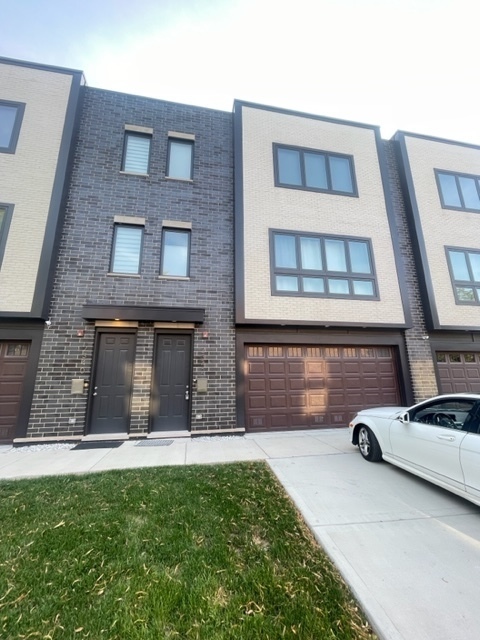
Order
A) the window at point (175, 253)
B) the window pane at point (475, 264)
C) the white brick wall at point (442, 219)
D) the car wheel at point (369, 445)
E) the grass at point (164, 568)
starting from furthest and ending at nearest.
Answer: the window pane at point (475, 264) < the white brick wall at point (442, 219) < the window at point (175, 253) < the car wheel at point (369, 445) < the grass at point (164, 568)

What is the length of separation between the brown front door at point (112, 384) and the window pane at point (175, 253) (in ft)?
7.40

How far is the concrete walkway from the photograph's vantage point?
2094mm

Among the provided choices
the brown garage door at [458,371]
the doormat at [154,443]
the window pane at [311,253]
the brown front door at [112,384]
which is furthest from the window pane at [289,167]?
the doormat at [154,443]

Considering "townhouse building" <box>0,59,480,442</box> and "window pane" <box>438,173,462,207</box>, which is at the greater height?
"window pane" <box>438,173,462,207</box>

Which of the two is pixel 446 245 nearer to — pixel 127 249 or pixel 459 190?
pixel 459 190

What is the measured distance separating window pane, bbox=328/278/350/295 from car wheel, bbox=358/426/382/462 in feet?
15.0

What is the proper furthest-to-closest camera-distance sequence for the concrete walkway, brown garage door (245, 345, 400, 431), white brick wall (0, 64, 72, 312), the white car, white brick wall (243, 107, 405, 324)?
white brick wall (243, 107, 405, 324) → brown garage door (245, 345, 400, 431) → white brick wall (0, 64, 72, 312) → the white car → the concrete walkway

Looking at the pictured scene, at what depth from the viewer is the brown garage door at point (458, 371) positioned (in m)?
9.00

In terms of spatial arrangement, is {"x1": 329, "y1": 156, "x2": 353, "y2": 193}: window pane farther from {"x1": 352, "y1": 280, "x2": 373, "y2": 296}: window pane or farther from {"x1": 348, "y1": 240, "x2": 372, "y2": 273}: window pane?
{"x1": 352, "y1": 280, "x2": 373, "y2": 296}: window pane

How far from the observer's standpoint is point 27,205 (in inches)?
Result: 296

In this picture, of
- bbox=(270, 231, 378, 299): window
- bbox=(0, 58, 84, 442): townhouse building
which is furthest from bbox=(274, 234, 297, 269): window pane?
bbox=(0, 58, 84, 442): townhouse building

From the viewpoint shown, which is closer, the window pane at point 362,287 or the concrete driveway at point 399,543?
the concrete driveway at point 399,543

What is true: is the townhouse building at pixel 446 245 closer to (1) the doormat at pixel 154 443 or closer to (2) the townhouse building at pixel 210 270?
(2) the townhouse building at pixel 210 270

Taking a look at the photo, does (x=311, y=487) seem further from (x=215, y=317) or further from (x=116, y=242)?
(x=116, y=242)
